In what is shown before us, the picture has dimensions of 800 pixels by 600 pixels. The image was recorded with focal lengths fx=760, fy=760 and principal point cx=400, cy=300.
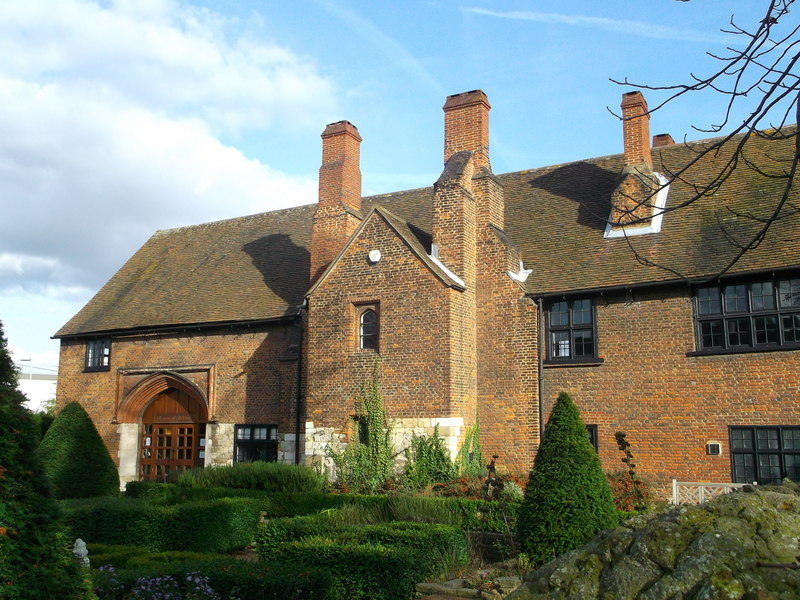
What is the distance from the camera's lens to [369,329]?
18672 mm

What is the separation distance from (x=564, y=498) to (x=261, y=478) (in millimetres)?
8644

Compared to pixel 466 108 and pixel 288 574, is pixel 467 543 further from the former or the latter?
pixel 466 108

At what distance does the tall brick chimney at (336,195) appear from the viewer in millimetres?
21016

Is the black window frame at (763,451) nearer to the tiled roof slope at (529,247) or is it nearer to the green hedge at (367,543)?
the tiled roof slope at (529,247)

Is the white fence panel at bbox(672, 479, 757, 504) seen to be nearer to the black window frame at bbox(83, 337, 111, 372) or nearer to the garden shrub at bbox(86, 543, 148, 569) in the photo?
the garden shrub at bbox(86, 543, 148, 569)

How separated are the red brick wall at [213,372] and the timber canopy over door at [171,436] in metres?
0.91

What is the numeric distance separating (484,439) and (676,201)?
738cm

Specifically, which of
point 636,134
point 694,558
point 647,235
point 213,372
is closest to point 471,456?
point 647,235

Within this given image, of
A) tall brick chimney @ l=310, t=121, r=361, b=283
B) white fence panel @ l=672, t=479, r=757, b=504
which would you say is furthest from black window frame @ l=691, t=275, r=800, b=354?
tall brick chimney @ l=310, t=121, r=361, b=283

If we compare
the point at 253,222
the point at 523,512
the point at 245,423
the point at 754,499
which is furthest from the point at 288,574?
the point at 253,222

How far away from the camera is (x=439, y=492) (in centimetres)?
1567

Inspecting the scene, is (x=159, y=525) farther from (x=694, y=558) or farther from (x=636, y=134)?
(x=636, y=134)

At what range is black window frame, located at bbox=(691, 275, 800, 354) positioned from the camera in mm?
14938

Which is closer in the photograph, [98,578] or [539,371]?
[98,578]
